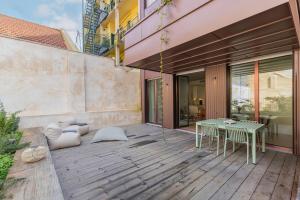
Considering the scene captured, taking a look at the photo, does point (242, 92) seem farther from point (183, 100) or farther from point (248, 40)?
point (183, 100)

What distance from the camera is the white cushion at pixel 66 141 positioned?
439 centimetres

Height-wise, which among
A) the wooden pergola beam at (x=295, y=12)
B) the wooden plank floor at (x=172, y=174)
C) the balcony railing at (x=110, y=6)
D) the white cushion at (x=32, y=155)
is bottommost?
the wooden plank floor at (x=172, y=174)

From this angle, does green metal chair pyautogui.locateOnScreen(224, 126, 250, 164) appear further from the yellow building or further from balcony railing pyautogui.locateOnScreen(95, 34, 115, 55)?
balcony railing pyautogui.locateOnScreen(95, 34, 115, 55)

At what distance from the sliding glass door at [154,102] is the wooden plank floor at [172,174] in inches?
148

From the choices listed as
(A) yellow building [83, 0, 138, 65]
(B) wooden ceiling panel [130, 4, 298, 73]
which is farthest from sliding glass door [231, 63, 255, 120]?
(A) yellow building [83, 0, 138, 65]

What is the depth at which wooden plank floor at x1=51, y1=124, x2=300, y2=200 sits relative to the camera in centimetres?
230

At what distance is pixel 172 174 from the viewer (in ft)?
9.40

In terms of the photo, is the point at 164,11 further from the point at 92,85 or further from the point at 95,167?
the point at 92,85

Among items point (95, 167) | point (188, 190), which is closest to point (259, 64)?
point (188, 190)

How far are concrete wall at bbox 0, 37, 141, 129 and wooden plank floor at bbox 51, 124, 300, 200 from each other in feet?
9.34

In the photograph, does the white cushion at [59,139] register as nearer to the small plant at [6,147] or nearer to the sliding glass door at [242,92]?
the small plant at [6,147]

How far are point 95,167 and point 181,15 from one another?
11.8 ft

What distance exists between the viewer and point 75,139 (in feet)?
15.2

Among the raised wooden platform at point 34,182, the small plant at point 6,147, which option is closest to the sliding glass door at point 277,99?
the raised wooden platform at point 34,182
